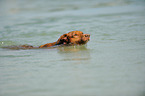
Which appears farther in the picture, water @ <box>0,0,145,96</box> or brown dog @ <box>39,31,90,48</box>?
brown dog @ <box>39,31,90,48</box>

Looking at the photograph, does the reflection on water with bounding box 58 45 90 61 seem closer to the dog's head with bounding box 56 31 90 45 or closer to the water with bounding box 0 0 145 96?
the water with bounding box 0 0 145 96

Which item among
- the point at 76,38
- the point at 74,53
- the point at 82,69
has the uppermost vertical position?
the point at 76,38

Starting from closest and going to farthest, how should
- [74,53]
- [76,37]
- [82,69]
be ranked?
[82,69] → [74,53] → [76,37]

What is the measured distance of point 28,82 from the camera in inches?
198

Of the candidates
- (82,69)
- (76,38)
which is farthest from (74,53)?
(82,69)

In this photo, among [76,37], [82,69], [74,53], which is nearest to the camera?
[82,69]

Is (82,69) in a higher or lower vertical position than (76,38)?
lower

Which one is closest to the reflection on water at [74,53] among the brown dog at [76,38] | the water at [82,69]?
the water at [82,69]

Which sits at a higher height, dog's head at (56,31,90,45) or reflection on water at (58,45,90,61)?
dog's head at (56,31,90,45)

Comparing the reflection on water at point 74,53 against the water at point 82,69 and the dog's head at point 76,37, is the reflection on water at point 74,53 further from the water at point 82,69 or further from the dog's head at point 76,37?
the dog's head at point 76,37

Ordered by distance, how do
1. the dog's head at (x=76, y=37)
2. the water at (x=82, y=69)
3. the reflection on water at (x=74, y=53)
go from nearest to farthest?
the water at (x=82, y=69) → the reflection on water at (x=74, y=53) → the dog's head at (x=76, y=37)

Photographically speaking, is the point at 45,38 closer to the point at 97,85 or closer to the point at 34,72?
the point at 34,72

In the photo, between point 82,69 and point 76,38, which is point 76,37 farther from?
point 82,69

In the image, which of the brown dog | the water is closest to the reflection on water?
the water
